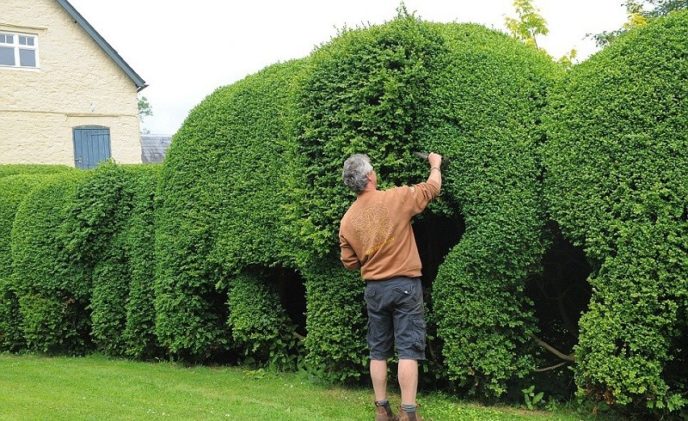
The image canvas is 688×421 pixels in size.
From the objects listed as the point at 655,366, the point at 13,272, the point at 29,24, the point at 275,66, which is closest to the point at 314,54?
the point at 275,66

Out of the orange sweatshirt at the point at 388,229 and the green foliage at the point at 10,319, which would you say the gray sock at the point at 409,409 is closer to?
the orange sweatshirt at the point at 388,229

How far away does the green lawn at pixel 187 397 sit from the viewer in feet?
19.9

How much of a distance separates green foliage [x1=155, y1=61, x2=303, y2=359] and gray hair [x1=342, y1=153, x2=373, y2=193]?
1592mm

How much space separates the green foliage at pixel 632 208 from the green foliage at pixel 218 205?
2989 millimetres

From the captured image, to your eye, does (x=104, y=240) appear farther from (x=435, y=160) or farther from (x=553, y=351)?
(x=553, y=351)

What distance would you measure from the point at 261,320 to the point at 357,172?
299cm

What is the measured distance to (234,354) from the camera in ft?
29.8

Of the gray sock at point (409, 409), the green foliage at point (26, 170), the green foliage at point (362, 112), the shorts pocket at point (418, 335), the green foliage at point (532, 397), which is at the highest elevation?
the green foliage at point (26, 170)

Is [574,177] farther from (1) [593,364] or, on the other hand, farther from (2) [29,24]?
(2) [29,24]

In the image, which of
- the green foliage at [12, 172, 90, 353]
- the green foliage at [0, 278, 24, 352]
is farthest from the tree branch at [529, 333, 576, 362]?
the green foliage at [0, 278, 24, 352]

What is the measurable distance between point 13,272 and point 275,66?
219 inches

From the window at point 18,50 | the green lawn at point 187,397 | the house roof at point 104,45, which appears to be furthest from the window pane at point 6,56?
the green lawn at point 187,397

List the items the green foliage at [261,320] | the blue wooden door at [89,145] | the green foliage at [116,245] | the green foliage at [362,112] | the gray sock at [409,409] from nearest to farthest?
the gray sock at [409,409] → the green foliage at [362,112] → the green foliage at [261,320] → the green foliage at [116,245] → the blue wooden door at [89,145]

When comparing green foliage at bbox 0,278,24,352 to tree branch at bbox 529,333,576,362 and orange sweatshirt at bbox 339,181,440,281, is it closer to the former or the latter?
orange sweatshirt at bbox 339,181,440,281
